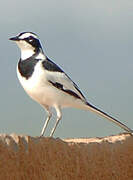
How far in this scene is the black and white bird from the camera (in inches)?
299

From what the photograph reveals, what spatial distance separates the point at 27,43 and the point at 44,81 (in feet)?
2.32

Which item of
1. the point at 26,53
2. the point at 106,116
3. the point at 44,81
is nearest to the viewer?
the point at 44,81

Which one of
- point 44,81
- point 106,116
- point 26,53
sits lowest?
point 106,116

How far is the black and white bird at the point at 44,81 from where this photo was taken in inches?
299


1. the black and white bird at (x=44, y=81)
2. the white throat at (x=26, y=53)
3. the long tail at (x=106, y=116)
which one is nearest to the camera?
the black and white bird at (x=44, y=81)

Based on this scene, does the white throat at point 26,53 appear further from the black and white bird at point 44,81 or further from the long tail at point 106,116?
the long tail at point 106,116

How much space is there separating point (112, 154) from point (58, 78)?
3.84 ft

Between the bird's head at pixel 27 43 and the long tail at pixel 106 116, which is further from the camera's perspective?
the long tail at pixel 106 116

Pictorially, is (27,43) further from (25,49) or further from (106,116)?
(106,116)

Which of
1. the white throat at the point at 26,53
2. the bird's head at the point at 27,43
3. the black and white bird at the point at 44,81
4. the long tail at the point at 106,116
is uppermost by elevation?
the bird's head at the point at 27,43

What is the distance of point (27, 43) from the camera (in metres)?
8.02

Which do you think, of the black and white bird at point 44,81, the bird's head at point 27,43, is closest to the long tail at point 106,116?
the black and white bird at point 44,81

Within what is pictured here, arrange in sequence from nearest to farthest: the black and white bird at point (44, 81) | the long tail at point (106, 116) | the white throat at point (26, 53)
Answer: the black and white bird at point (44, 81), the white throat at point (26, 53), the long tail at point (106, 116)

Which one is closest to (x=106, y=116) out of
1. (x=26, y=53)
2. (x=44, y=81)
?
(x=44, y=81)
